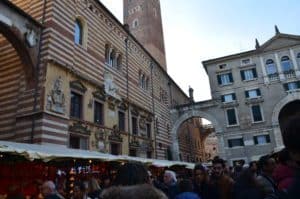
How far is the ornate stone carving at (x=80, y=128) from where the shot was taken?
12.3m

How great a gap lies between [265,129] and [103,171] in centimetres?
1877

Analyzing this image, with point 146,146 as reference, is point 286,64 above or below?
above

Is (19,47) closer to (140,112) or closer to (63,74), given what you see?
(63,74)

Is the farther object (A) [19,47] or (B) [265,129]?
(B) [265,129]

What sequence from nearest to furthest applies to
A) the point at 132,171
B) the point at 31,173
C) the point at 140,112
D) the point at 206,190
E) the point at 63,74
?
the point at 132,171 → the point at 206,190 → the point at 31,173 → the point at 63,74 → the point at 140,112

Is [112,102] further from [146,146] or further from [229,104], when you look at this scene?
[229,104]

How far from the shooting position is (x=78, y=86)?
521 inches

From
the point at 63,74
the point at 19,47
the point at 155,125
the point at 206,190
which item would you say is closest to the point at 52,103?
the point at 63,74

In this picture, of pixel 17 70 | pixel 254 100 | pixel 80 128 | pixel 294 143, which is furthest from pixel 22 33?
pixel 254 100

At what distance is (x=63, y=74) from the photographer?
40.5 feet

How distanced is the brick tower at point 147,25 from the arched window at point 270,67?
15.3 metres

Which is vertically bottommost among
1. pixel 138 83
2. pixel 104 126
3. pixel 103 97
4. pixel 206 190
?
pixel 206 190

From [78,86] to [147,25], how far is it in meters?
28.0

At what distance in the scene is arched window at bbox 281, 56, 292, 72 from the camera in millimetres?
25938
